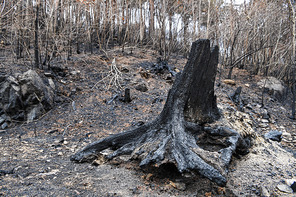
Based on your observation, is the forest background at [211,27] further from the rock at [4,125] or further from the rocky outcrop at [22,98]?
the rock at [4,125]

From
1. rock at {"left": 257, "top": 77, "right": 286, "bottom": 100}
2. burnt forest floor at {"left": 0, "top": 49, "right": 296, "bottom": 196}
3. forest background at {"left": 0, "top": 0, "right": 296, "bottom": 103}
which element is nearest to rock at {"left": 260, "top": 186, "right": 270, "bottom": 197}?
burnt forest floor at {"left": 0, "top": 49, "right": 296, "bottom": 196}

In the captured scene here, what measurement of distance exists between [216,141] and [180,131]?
1.95 ft

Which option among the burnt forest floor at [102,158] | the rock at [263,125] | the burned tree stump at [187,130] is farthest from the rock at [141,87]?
the rock at [263,125]

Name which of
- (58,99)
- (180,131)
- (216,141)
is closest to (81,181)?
(180,131)

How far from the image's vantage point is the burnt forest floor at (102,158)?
197 centimetres

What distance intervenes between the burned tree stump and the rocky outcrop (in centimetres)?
259

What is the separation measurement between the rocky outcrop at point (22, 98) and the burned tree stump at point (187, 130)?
8.50 ft

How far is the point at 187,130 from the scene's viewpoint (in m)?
2.63

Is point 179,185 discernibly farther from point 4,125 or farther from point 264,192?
point 4,125

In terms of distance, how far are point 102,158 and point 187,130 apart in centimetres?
118

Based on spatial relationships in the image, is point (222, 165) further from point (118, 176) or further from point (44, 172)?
point (44, 172)

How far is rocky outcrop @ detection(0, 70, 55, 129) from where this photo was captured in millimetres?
4469

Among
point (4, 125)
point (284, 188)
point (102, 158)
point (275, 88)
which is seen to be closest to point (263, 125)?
point (275, 88)

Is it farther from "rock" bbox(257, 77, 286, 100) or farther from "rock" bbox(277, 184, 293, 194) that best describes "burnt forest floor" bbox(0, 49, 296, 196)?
"rock" bbox(257, 77, 286, 100)
